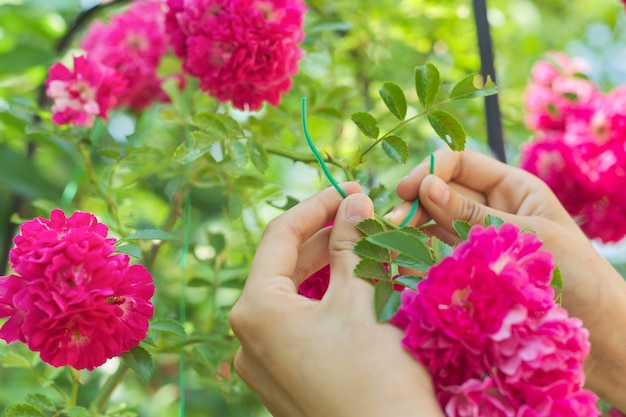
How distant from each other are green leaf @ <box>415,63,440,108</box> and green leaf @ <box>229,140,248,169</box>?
0.19m

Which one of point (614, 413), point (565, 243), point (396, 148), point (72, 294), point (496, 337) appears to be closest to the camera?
point (496, 337)

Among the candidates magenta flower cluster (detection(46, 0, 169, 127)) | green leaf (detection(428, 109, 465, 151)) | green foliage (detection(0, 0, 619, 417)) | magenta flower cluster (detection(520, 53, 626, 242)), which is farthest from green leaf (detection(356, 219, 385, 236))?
magenta flower cluster (detection(520, 53, 626, 242))

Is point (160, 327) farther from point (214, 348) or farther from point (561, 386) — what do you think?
point (561, 386)

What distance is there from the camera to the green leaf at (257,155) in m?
0.75

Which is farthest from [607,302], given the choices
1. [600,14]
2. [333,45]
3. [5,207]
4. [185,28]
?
[600,14]

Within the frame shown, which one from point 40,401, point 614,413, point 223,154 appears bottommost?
point 614,413

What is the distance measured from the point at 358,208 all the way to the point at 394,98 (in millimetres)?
128

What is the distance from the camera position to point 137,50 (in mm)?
1031

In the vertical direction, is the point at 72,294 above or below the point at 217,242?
above

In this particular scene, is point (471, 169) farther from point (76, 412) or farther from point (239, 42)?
point (76, 412)

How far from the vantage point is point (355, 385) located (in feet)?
1.51

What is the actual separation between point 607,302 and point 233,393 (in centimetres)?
43

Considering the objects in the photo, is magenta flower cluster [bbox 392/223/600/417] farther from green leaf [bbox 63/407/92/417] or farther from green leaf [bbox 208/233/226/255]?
green leaf [bbox 208/233/226/255]

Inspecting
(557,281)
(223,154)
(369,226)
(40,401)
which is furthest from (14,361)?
(557,281)
